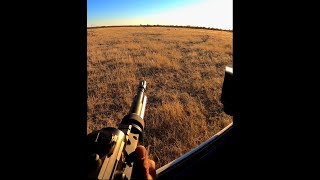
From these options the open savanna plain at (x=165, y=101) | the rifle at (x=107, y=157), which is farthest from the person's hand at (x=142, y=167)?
the open savanna plain at (x=165, y=101)

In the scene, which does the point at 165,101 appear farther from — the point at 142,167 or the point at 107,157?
the point at 107,157

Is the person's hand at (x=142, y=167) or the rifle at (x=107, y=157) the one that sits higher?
the rifle at (x=107, y=157)

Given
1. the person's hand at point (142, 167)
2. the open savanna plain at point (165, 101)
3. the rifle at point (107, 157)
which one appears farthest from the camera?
the open savanna plain at point (165, 101)

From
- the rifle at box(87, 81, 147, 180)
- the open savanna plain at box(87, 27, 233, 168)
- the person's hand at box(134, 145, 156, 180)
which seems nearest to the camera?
the rifle at box(87, 81, 147, 180)

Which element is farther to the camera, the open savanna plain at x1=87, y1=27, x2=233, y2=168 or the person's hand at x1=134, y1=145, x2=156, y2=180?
the open savanna plain at x1=87, y1=27, x2=233, y2=168

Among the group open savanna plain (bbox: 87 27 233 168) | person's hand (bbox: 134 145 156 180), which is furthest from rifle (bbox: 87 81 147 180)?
open savanna plain (bbox: 87 27 233 168)

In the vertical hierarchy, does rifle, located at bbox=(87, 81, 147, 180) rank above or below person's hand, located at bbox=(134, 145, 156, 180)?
above

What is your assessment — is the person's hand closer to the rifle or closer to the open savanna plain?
the rifle

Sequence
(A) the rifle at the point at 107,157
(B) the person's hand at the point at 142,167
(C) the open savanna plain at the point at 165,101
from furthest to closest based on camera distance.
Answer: (C) the open savanna plain at the point at 165,101 → (B) the person's hand at the point at 142,167 → (A) the rifle at the point at 107,157

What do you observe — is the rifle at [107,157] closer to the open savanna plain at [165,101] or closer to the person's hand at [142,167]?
the person's hand at [142,167]

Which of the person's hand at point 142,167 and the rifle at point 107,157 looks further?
the person's hand at point 142,167
